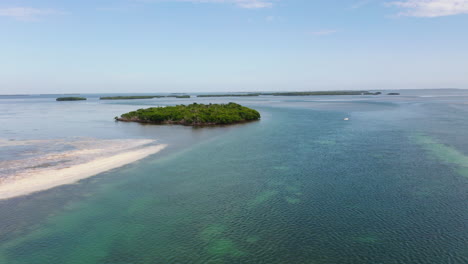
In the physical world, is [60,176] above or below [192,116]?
below

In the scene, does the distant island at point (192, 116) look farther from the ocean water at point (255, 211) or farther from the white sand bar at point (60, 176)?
the white sand bar at point (60, 176)

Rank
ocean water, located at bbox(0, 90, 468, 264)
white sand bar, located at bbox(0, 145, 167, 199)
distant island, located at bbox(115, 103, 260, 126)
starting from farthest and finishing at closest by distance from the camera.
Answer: distant island, located at bbox(115, 103, 260, 126)
white sand bar, located at bbox(0, 145, 167, 199)
ocean water, located at bbox(0, 90, 468, 264)

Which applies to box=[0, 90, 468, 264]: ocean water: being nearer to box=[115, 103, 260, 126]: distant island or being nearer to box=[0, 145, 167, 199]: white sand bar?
box=[0, 145, 167, 199]: white sand bar

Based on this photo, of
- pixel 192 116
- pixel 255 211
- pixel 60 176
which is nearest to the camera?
pixel 255 211

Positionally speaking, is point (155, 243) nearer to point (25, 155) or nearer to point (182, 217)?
point (182, 217)

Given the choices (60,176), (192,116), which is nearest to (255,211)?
(60,176)

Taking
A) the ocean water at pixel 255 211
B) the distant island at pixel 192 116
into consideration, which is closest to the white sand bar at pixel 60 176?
the ocean water at pixel 255 211

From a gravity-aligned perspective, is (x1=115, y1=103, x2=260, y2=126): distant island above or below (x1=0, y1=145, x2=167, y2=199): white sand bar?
above

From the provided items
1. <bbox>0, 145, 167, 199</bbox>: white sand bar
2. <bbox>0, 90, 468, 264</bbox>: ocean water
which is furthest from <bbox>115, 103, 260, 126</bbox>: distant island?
<bbox>0, 145, 167, 199</bbox>: white sand bar

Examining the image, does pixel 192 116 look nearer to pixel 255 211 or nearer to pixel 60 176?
pixel 60 176
